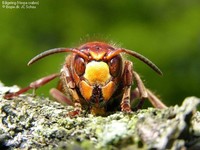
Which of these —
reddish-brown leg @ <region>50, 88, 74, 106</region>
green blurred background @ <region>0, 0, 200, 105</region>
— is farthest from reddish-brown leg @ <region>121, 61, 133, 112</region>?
green blurred background @ <region>0, 0, 200, 105</region>

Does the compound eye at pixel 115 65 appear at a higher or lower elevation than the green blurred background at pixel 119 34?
lower

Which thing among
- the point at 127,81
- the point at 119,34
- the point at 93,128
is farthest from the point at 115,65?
the point at 119,34

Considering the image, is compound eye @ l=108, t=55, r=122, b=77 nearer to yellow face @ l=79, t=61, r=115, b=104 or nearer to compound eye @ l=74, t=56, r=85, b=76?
yellow face @ l=79, t=61, r=115, b=104

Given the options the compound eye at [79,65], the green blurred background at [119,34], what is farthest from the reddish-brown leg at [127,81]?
the green blurred background at [119,34]

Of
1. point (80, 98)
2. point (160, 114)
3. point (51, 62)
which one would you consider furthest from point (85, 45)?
point (51, 62)

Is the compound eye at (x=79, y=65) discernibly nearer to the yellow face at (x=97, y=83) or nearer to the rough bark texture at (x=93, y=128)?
the yellow face at (x=97, y=83)

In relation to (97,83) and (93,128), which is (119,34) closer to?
(97,83)
